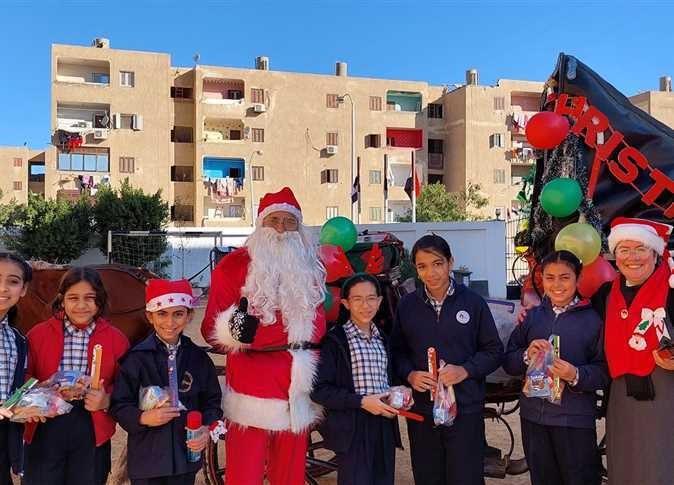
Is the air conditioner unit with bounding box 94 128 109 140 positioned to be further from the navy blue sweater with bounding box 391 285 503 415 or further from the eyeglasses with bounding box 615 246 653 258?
the eyeglasses with bounding box 615 246 653 258

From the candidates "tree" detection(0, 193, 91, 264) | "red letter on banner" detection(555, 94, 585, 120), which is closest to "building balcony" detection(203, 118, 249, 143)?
"tree" detection(0, 193, 91, 264)

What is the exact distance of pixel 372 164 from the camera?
130 ft

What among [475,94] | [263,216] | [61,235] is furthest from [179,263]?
[475,94]

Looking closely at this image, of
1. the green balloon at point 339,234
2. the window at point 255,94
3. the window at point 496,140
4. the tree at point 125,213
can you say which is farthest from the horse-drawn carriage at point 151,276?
the window at point 496,140

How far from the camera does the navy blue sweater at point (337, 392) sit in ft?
9.26

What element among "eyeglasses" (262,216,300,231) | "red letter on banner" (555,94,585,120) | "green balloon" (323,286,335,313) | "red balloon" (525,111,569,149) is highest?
"red letter on banner" (555,94,585,120)

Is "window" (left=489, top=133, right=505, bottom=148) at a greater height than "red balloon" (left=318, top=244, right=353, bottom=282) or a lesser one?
greater

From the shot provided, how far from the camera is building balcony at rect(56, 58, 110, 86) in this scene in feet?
118

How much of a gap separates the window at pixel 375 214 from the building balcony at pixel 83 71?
17.9 m

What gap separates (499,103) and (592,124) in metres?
39.6

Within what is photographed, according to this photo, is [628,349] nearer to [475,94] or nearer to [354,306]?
[354,306]

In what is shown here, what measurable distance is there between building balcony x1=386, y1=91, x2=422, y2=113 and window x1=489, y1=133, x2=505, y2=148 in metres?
5.44

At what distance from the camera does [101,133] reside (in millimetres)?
34938

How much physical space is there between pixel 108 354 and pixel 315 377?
987 mm
